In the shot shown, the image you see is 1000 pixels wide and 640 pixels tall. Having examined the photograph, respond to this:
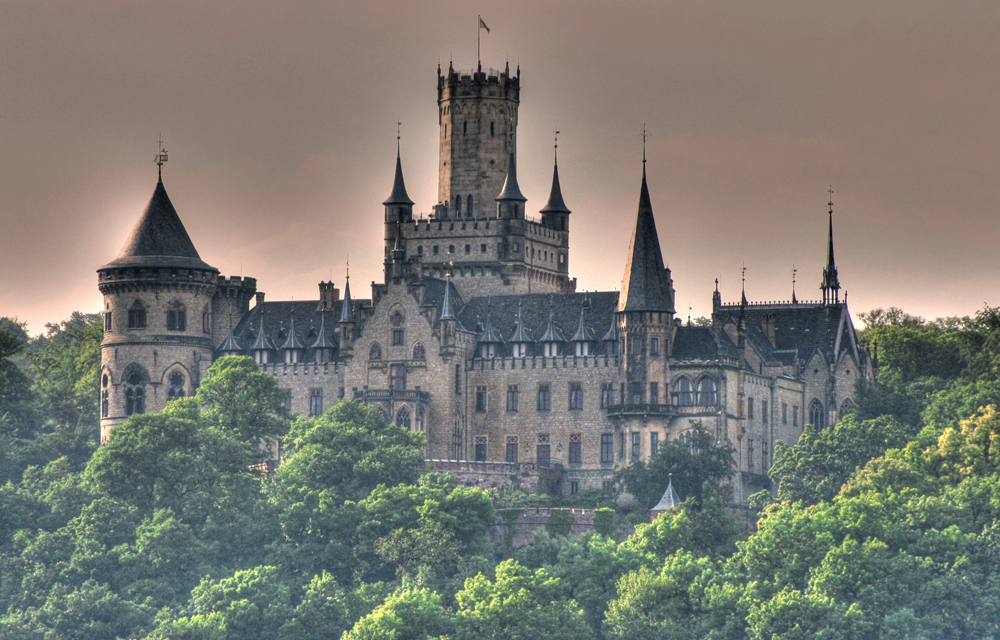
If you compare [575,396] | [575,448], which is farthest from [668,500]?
[575,396]

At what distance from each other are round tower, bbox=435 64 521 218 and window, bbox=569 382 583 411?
44.4ft

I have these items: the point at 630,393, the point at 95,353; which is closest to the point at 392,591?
the point at 630,393

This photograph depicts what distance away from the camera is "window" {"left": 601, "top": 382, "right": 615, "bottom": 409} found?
14312 centimetres

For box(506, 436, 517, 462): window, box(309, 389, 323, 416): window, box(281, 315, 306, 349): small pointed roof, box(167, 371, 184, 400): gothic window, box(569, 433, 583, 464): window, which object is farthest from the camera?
box(281, 315, 306, 349): small pointed roof

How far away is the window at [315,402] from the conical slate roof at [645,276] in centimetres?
1558

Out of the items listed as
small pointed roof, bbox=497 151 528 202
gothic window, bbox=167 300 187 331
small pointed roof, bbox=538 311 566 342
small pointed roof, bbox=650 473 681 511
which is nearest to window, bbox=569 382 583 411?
small pointed roof, bbox=538 311 566 342

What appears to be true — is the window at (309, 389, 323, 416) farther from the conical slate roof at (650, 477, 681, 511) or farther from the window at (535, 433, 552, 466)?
the conical slate roof at (650, 477, 681, 511)

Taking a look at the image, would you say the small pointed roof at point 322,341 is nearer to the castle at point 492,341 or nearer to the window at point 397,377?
the castle at point 492,341

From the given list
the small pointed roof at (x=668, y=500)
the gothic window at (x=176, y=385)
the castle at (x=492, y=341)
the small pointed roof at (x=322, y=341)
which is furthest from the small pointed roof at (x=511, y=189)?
the small pointed roof at (x=668, y=500)

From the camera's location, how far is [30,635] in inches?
4860

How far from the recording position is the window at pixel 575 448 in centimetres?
14375

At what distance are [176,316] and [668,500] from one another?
1097 inches

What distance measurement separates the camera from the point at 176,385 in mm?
149125

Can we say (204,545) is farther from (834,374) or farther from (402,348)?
(834,374)
